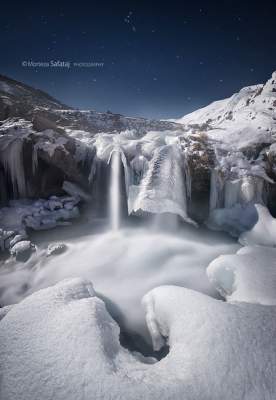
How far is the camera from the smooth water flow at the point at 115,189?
359 inches

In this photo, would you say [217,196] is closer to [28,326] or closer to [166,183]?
[166,183]

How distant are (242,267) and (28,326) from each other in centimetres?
396

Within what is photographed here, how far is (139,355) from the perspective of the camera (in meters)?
3.16

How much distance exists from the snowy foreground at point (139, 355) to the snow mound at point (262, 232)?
322cm

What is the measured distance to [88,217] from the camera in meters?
9.33

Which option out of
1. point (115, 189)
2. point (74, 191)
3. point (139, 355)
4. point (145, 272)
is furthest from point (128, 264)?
point (74, 191)

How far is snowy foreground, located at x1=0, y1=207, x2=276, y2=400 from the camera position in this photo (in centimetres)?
207

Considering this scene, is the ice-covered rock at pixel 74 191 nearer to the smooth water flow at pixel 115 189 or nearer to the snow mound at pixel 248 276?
the smooth water flow at pixel 115 189

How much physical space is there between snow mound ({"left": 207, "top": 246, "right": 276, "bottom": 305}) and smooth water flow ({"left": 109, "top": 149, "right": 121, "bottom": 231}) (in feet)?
16.7

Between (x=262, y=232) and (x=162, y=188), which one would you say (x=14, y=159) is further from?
(x=262, y=232)

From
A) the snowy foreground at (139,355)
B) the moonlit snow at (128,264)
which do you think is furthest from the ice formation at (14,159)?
the snowy foreground at (139,355)

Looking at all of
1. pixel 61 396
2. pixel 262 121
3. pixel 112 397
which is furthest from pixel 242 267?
pixel 262 121

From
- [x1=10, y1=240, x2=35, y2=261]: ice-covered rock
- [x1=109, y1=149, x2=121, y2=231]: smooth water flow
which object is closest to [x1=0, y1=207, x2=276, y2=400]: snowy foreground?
[x1=10, y1=240, x2=35, y2=261]: ice-covered rock

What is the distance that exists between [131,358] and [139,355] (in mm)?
632
